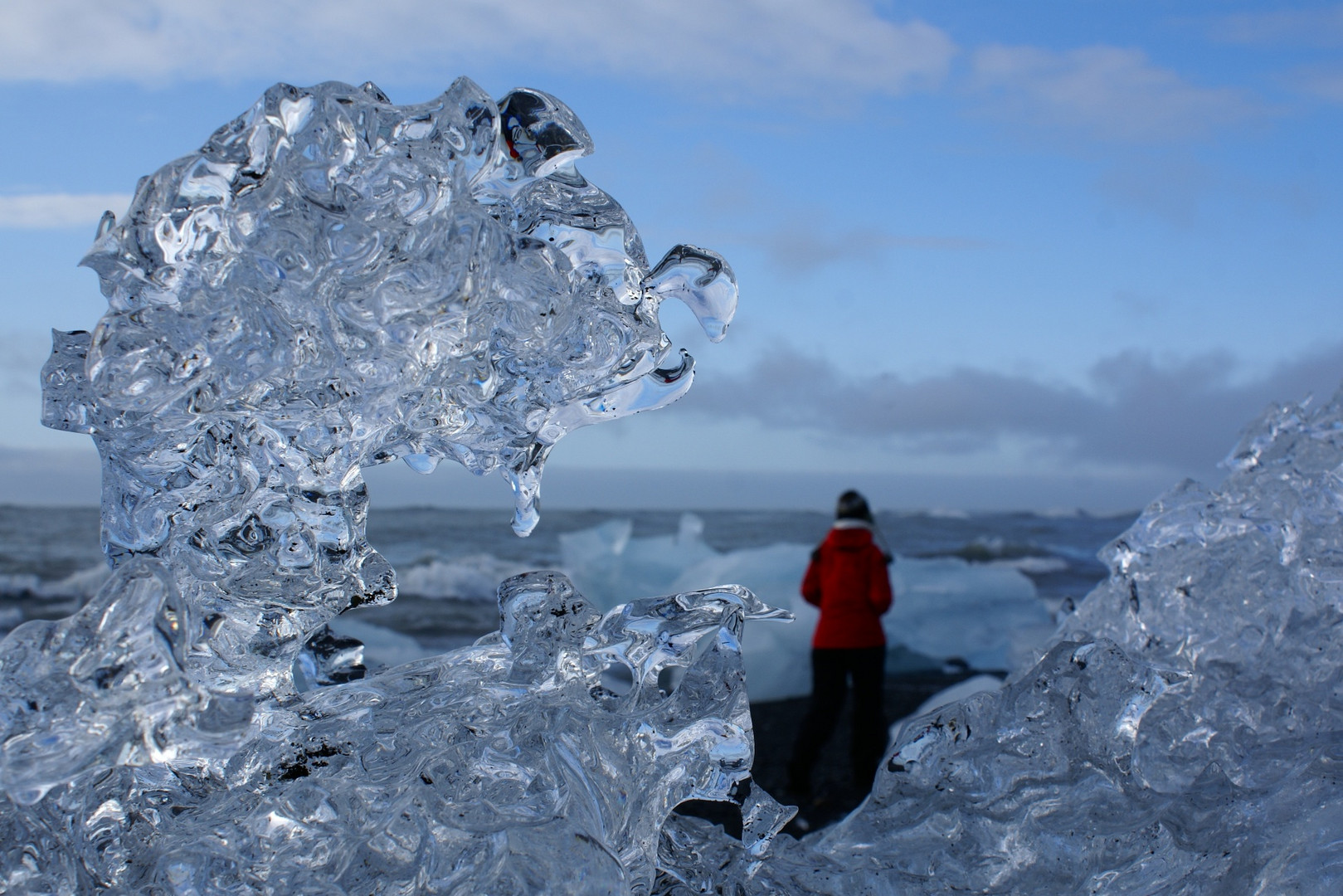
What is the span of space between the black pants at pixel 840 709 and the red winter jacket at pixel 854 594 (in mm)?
63

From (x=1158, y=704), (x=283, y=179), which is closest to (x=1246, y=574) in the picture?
(x=1158, y=704)

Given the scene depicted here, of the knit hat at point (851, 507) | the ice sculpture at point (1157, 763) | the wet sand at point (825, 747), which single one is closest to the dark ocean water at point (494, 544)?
the wet sand at point (825, 747)

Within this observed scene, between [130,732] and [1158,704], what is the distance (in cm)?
128

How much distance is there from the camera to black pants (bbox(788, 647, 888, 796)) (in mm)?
4875

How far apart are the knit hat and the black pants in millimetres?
689

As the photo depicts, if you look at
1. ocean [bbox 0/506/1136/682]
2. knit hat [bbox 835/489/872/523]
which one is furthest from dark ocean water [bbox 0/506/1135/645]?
knit hat [bbox 835/489/872/523]

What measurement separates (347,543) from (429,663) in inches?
7.7

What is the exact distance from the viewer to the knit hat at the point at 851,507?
5078 millimetres

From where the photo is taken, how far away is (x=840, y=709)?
16.2 ft

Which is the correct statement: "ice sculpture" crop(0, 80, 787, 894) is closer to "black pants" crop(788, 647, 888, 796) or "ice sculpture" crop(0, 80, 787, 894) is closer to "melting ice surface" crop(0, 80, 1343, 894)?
"melting ice surface" crop(0, 80, 1343, 894)

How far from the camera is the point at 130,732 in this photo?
91cm

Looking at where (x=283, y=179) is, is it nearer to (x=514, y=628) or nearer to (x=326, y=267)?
(x=326, y=267)

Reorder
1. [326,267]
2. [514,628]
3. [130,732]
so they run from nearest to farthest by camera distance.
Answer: [130,732] → [326,267] → [514,628]

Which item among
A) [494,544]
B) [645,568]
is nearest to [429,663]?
[645,568]
